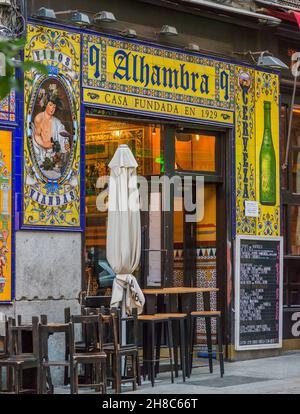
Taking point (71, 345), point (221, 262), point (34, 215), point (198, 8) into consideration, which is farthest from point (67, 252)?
point (198, 8)

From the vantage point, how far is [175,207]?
13.4 m

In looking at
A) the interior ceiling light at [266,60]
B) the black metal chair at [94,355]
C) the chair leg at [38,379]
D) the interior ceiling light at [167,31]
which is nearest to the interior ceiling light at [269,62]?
the interior ceiling light at [266,60]

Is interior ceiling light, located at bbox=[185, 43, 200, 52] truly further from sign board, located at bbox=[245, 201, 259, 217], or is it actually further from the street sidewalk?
the street sidewalk

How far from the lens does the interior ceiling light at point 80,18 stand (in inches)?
446

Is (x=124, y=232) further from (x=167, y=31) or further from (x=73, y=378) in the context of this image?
(x=167, y=31)

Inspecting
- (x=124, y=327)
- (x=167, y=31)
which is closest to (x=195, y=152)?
(x=167, y=31)

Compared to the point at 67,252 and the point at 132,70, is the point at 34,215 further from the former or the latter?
the point at 132,70

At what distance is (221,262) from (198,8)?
3899 millimetres

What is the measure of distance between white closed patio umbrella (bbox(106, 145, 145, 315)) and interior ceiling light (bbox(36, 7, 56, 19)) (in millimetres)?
1871

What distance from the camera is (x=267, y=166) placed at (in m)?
14.4

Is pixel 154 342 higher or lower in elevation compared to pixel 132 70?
lower

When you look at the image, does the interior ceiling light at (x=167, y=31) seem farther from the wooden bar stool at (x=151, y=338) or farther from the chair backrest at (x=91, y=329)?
the chair backrest at (x=91, y=329)

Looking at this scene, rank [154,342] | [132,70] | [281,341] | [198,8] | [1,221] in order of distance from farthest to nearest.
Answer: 1. [281,341]
2. [198,8]
3. [132,70]
4. [154,342]
5. [1,221]

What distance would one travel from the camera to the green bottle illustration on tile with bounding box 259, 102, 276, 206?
46.8 feet
